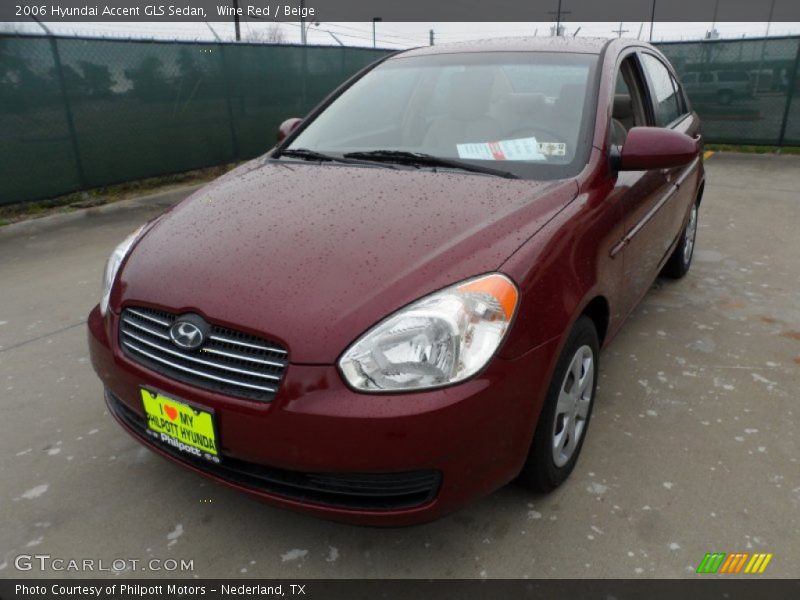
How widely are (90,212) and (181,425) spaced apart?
5473mm

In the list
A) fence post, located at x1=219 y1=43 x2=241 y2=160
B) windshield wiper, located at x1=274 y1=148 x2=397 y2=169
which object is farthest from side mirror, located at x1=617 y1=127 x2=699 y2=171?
fence post, located at x1=219 y1=43 x2=241 y2=160

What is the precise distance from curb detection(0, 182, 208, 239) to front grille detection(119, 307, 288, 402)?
4.69m

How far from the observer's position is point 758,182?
7.47 meters

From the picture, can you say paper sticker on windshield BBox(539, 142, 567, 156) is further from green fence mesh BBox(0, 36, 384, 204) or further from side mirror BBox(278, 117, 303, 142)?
green fence mesh BBox(0, 36, 384, 204)

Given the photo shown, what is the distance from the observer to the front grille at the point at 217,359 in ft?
5.37

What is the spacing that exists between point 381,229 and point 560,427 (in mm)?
906

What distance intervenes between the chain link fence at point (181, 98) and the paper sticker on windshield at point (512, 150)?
5376mm

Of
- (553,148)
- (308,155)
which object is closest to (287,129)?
(308,155)

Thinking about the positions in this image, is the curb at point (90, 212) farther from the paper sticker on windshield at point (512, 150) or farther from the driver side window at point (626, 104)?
the driver side window at point (626, 104)

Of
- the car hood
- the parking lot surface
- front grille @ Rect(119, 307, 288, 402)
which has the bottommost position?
the parking lot surface

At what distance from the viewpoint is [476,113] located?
2.63 metres

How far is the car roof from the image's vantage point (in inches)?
111

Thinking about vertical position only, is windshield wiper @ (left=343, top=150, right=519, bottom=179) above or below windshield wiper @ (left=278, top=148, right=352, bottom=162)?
above

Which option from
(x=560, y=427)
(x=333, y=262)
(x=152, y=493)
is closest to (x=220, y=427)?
(x=333, y=262)
